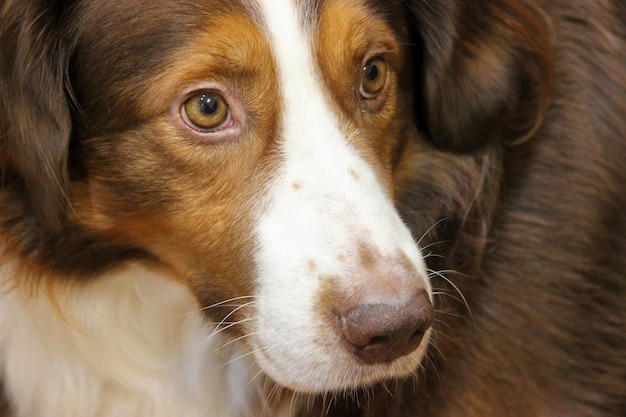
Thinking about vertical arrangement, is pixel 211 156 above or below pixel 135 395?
above

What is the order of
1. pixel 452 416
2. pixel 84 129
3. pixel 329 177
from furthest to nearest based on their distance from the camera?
1. pixel 452 416
2. pixel 84 129
3. pixel 329 177

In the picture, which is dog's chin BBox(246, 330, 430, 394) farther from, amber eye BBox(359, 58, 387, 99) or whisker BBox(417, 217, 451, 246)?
amber eye BBox(359, 58, 387, 99)

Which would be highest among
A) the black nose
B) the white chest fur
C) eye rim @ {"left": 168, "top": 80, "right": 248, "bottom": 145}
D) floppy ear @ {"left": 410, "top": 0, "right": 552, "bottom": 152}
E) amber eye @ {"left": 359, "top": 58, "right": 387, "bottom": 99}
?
eye rim @ {"left": 168, "top": 80, "right": 248, "bottom": 145}

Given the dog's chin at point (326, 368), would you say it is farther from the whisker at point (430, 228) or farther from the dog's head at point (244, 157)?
the whisker at point (430, 228)

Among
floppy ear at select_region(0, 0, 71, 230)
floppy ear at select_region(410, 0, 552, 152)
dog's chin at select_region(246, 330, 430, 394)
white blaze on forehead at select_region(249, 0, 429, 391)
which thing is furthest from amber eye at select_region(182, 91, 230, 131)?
floppy ear at select_region(410, 0, 552, 152)

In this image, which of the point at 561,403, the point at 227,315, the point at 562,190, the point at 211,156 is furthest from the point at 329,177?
the point at 561,403

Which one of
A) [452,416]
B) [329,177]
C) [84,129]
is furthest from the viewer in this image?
Answer: [452,416]

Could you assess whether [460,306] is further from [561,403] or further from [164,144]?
[164,144]
